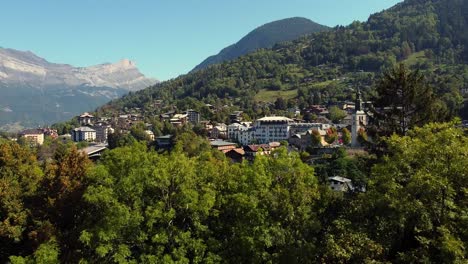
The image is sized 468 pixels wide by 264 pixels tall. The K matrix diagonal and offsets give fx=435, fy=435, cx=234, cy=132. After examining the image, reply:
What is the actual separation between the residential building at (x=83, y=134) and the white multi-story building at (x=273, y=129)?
2981 inches

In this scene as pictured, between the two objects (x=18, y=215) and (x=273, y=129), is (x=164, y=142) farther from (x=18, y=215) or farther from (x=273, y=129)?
(x=18, y=215)

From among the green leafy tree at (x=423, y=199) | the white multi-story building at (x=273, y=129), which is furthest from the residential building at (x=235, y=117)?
the green leafy tree at (x=423, y=199)

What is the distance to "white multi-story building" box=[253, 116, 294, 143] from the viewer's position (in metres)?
120

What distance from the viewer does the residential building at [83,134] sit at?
16512cm

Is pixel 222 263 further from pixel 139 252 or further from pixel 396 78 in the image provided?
pixel 396 78

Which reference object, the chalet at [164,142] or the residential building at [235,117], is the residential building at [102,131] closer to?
the residential building at [235,117]

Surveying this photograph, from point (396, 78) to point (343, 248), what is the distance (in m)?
14.3

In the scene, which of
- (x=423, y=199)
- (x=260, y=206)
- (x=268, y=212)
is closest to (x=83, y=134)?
(x=260, y=206)

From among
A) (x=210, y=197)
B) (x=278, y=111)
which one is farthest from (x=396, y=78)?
(x=278, y=111)

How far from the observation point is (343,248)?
53.8 ft

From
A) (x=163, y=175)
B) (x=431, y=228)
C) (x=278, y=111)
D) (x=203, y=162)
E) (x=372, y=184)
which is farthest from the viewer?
(x=278, y=111)

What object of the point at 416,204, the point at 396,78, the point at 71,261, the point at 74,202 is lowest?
the point at 71,261

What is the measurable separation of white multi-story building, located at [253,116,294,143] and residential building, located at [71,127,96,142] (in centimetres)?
7572

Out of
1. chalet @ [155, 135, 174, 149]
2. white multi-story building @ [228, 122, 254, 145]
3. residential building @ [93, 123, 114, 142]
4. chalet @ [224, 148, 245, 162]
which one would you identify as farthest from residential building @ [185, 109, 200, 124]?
chalet @ [224, 148, 245, 162]
